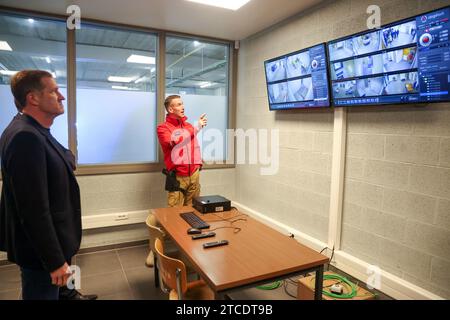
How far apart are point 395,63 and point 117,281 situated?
2.86m

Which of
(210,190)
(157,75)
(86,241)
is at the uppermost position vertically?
(157,75)

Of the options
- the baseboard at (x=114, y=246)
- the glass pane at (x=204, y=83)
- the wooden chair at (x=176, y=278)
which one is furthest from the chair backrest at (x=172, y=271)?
the glass pane at (x=204, y=83)

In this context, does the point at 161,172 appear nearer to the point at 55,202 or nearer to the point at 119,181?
the point at 119,181

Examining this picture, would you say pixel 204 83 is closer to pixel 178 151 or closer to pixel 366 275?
pixel 178 151

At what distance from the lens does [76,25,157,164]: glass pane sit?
3.49 metres

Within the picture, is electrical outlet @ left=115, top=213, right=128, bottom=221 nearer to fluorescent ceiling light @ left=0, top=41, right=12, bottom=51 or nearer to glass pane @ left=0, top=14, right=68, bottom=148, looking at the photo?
glass pane @ left=0, top=14, right=68, bottom=148

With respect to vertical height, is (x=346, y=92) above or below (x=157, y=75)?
below

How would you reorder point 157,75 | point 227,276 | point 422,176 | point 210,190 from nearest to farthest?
point 227,276, point 422,176, point 157,75, point 210,190

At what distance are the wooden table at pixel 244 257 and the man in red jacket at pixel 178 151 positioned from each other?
3.55 feet
